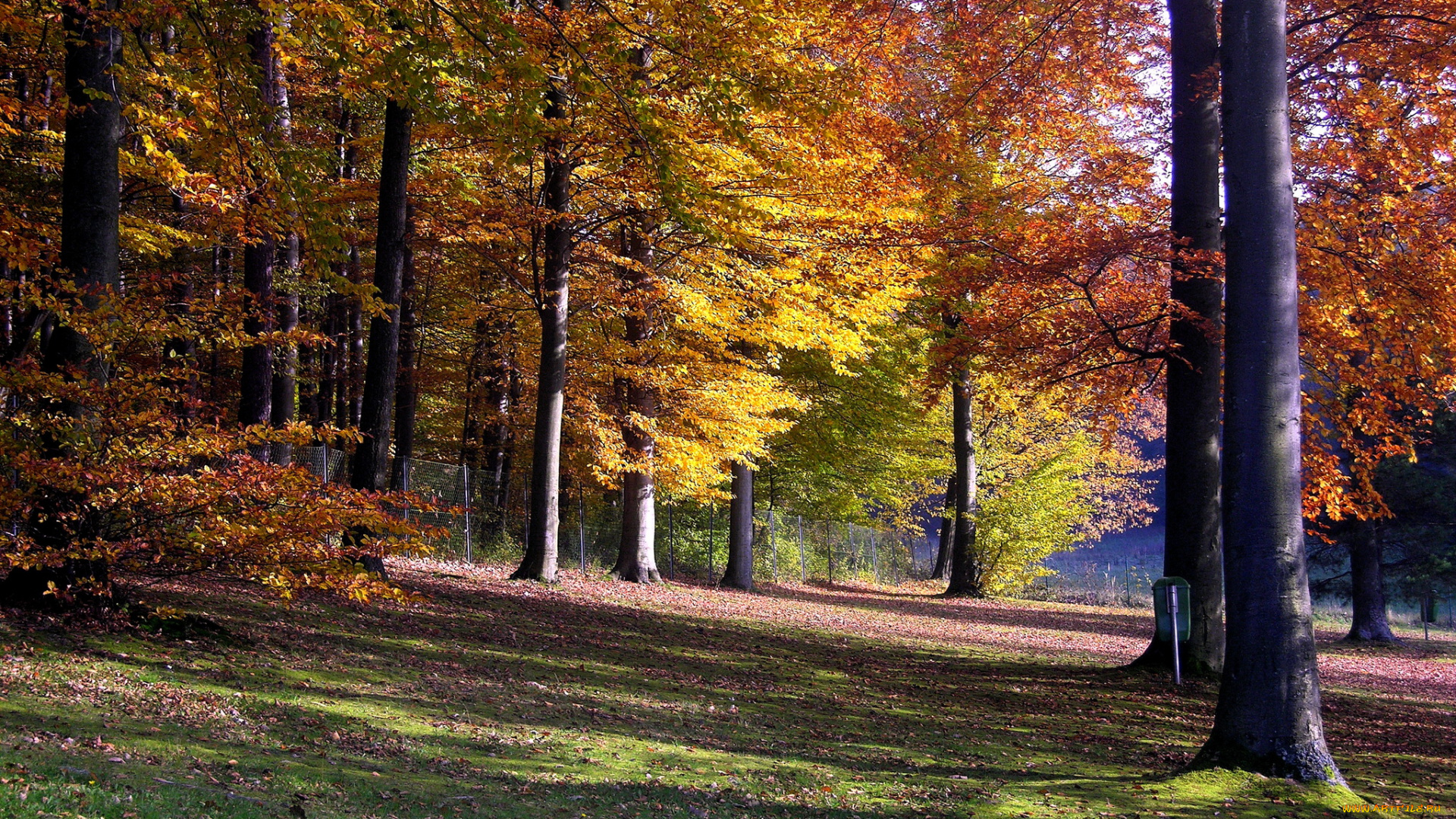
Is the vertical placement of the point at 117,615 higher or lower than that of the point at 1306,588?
lower

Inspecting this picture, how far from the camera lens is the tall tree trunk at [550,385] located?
49.0ft

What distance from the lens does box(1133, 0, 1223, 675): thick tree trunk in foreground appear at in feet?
35.7

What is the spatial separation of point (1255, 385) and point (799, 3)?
8.65 metres

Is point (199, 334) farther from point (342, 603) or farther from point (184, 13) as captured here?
point (342, 603)

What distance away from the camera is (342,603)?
33.2 ft

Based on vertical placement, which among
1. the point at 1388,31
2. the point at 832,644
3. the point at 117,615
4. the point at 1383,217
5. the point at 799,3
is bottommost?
the point at 832,644

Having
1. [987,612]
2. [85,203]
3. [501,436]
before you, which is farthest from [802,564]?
[85,203]

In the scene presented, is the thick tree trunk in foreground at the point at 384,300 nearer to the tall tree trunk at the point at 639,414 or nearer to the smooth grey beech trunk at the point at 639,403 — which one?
the smooth grey beech trunk at the point at 639,403

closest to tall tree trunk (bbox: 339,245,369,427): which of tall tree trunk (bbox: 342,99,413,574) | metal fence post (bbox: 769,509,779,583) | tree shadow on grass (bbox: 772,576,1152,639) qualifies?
tall tree trunk (bbox: 342,99,413,574)

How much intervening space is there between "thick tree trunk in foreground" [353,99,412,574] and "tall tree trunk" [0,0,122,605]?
377cm

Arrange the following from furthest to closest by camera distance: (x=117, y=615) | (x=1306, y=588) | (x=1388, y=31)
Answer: (x=1388, y=31) < (x=117, y=615) < (x=1306, y=588)

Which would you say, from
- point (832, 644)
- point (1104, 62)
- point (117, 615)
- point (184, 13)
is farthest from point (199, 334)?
point (1104, 62)

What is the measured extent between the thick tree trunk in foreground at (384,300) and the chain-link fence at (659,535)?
6.17 metres

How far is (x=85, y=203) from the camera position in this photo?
7.11 metres
